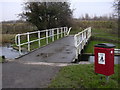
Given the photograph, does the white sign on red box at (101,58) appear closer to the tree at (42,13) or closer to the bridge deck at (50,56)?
the bridge deck at (50,56)

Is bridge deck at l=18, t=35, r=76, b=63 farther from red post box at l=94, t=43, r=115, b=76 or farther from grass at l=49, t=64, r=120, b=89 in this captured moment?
red post box at l=94, t=43, r=115, b=76

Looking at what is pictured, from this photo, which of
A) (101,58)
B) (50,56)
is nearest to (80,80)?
(101,58)

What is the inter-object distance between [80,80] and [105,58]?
0.90 m

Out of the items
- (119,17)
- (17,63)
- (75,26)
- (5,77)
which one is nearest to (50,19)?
(119,17)

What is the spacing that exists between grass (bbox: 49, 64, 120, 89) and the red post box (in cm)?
29

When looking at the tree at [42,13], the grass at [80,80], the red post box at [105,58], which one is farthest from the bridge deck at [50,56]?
the tree at [42,13]

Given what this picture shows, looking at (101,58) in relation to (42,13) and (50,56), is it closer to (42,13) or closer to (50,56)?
(50,56)

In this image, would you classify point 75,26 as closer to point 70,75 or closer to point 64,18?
point 64,18

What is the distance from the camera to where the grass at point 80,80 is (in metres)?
4.26

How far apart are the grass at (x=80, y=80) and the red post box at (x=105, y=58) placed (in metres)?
0.29

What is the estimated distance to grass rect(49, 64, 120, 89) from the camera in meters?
4.26

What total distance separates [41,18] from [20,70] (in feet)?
49.4

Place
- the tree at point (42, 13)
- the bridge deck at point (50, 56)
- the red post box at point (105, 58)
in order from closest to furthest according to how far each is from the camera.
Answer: the red post box at point (105, 58)
the bridge deck at point (50, 56)
the tree at point (42, 13)

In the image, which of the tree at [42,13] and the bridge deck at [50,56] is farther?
the tree at [42,13]
